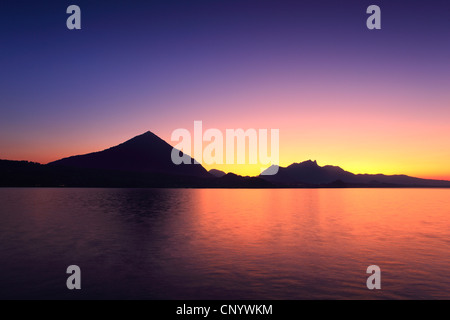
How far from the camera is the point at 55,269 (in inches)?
922

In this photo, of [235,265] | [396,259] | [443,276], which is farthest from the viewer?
[396,259]

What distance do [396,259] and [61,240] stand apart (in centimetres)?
3374

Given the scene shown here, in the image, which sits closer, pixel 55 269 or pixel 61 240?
pixel 55 269

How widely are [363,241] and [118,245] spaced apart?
2730 centimetres
